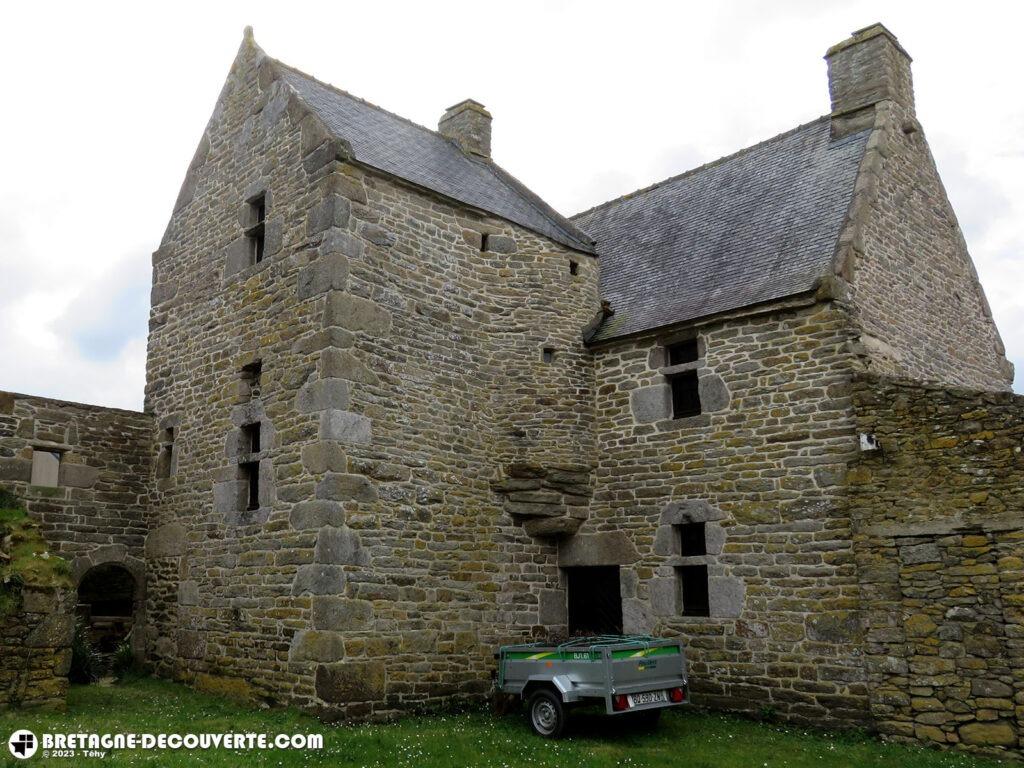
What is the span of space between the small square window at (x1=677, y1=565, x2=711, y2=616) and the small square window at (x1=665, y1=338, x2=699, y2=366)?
280cm

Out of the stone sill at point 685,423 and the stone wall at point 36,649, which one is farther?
the stone sill at point 685,423

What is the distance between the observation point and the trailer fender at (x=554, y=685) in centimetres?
893

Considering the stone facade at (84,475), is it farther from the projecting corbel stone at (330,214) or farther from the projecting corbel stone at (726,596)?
the projecting corbel stone at (726,596)

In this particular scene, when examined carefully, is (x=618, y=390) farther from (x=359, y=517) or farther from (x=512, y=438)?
(x=359, y=517)

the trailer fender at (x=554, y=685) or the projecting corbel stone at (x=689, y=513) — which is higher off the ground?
the projecting corbel stone at (x=689, y=513)

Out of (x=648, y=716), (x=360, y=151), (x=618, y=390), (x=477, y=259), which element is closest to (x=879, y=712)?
(x=648, y=716)

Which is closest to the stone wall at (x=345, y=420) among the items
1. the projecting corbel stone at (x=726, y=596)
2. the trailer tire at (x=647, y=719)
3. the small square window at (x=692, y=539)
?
the small square window at (x=692, y=539)

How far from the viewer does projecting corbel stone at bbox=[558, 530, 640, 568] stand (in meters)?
11.9

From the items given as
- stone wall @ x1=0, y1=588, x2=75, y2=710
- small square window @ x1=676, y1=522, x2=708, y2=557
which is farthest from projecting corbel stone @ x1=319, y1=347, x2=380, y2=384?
small square window @ x1=676, y1=522, x2=708, y2=557

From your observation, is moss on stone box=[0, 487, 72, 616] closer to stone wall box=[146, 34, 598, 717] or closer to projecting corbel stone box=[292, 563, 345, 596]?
stone wall box=[146, 34, 598, 717]

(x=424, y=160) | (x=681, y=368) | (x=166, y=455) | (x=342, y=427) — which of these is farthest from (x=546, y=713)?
(x=424, y=160)

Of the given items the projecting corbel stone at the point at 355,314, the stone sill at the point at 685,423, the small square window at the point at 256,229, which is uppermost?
the small square window at the point at 256,229

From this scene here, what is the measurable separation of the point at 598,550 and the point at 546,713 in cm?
318

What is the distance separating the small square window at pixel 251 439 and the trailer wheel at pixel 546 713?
5.06 m
